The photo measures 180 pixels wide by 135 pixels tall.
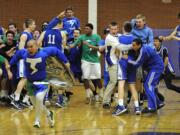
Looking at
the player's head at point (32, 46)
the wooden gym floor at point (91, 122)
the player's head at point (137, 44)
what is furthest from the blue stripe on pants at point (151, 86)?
the player's head at point (32, 46)

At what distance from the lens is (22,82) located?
10.9m

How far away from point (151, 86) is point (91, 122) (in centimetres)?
159

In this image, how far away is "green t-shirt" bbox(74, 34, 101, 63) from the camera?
38.4ft

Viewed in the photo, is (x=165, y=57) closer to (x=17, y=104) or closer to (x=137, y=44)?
(x=137, y=44)

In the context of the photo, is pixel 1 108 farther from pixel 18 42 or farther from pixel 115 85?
pixel 115 85

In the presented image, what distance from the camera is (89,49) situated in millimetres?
11766

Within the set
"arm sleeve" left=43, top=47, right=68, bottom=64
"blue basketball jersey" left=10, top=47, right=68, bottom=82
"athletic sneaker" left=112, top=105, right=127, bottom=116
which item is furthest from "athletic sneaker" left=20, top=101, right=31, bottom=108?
"blue basketball jersey" left=10, top=47, right=68, bottom=82

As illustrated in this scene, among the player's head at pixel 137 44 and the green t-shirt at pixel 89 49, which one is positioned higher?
the player's head at pixel 137 44

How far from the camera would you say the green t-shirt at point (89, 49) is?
38.4ft

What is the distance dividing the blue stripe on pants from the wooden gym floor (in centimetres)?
26

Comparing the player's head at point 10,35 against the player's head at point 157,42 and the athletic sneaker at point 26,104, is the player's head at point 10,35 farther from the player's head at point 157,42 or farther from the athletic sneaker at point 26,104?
the player's head at point 157,42

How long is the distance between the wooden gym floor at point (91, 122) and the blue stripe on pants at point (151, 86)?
0.26 meters

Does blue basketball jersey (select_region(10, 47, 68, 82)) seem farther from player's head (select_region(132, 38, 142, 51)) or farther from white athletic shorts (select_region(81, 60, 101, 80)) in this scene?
white athletic shorts (select_region(81, 60, 101, 80))

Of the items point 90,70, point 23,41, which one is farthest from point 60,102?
point 23,41
